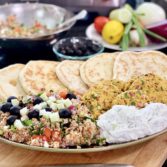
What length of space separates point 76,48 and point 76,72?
47cm

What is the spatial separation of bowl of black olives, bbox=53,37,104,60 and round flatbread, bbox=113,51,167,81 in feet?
1.21

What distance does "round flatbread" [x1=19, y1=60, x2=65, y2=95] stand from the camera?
7.97ft

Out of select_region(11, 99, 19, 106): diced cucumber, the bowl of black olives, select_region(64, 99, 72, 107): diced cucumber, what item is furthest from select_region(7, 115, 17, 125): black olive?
the bowl of black olives

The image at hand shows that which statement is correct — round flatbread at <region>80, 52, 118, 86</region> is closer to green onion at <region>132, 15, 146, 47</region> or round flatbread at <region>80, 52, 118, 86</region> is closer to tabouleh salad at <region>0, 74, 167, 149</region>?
tabouleh salad at <region>0, 74, 167, 149</region>

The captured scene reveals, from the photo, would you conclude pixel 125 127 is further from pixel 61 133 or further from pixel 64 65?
pixel 64 65

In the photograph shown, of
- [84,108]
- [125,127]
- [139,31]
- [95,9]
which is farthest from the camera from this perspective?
[95,9]

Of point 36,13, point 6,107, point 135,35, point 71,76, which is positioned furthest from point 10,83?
point 36,13

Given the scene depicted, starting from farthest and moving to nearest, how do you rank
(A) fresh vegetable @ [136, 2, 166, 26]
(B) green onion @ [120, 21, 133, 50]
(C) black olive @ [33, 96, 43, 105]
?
(A) fresh vegetable @ [136, 2, 166, 26]
(B) green onion @ [120, 21, 133, 50]
(C) black olive @ [33, 96, 43, 105]

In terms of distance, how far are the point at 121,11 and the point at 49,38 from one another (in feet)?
2.24

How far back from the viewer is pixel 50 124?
1959 millimetres

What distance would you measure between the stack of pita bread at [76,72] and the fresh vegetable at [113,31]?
0.63m

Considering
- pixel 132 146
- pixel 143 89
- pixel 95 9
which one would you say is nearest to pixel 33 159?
pixel 132 146

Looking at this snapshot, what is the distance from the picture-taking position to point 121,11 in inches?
138

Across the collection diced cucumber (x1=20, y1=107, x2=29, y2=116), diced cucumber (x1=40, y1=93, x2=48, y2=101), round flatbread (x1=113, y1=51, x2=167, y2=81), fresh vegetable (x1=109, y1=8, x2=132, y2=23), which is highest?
diced cucumber (x1=20, y1=107, x2=29, y2=116)
